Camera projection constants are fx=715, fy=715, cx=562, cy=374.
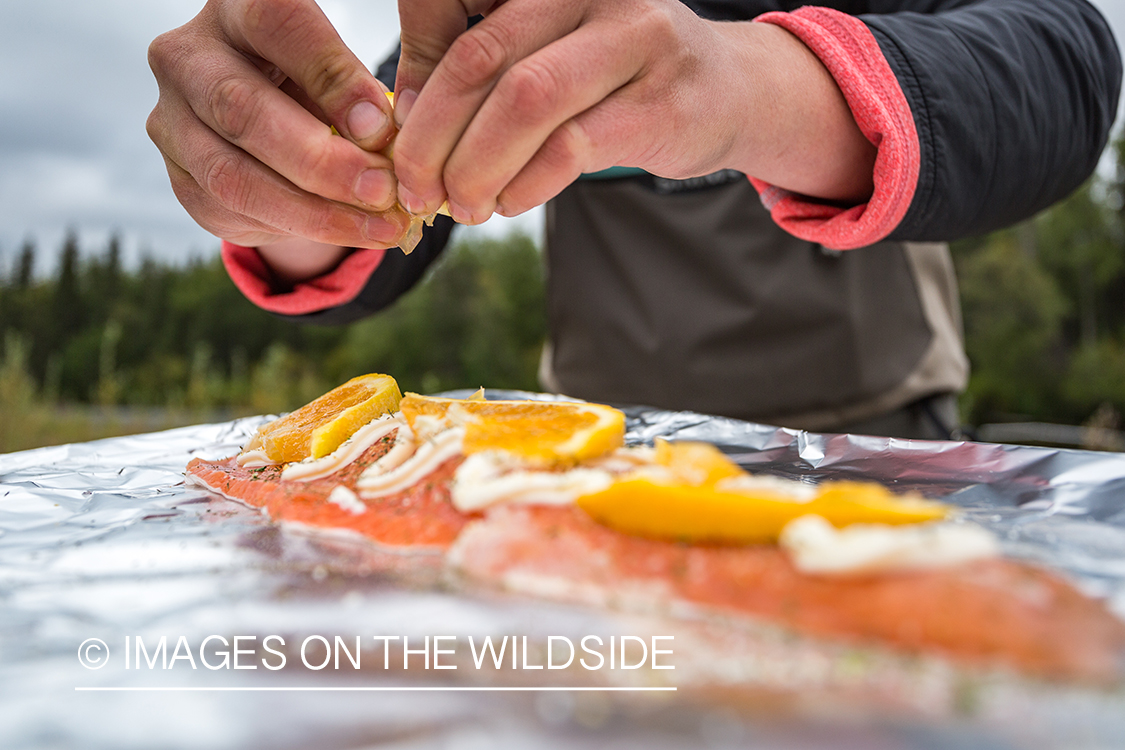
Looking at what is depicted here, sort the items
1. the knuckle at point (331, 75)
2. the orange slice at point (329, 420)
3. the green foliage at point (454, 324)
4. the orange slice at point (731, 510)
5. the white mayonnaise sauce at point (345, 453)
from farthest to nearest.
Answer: the green foliage at point (454, 324) → the orange slice at point (329, 420) → the white mayonnaise sauce at point (345, 453) → the knuckle at point (331, 75) → the orange slice at point (731, 510)

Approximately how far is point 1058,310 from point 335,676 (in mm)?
12994

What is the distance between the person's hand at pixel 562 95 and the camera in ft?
4.21

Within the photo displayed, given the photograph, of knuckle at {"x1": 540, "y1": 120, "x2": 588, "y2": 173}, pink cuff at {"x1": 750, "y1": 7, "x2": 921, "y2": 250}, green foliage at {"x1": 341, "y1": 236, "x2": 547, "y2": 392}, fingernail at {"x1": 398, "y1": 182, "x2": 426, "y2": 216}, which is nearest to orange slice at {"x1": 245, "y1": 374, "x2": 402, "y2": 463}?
fingernail at {"x1": 398, "y1": 182, "x2": 426, "y2": 216}

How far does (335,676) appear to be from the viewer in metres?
0.90

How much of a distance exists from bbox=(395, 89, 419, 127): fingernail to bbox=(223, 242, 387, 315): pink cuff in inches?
47.4

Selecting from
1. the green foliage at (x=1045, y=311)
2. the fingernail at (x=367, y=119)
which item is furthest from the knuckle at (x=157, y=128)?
the green foliage at (x=1045, y=311)

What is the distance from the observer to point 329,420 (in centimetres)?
189

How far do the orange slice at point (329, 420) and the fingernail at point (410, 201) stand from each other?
1.95 ft

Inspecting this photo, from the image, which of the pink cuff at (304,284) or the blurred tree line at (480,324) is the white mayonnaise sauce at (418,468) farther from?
the blurred tree line at (480,324)

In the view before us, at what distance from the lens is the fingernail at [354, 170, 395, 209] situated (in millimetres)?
1483

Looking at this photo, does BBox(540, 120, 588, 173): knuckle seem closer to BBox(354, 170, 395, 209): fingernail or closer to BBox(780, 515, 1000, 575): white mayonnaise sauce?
BBox(354, 170, 395, 209): fingernail

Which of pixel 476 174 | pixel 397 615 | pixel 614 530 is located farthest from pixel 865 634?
pixel 476 174

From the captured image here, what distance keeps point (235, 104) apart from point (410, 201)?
425 millimetres

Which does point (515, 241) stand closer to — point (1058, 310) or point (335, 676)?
point (1058, 310)
